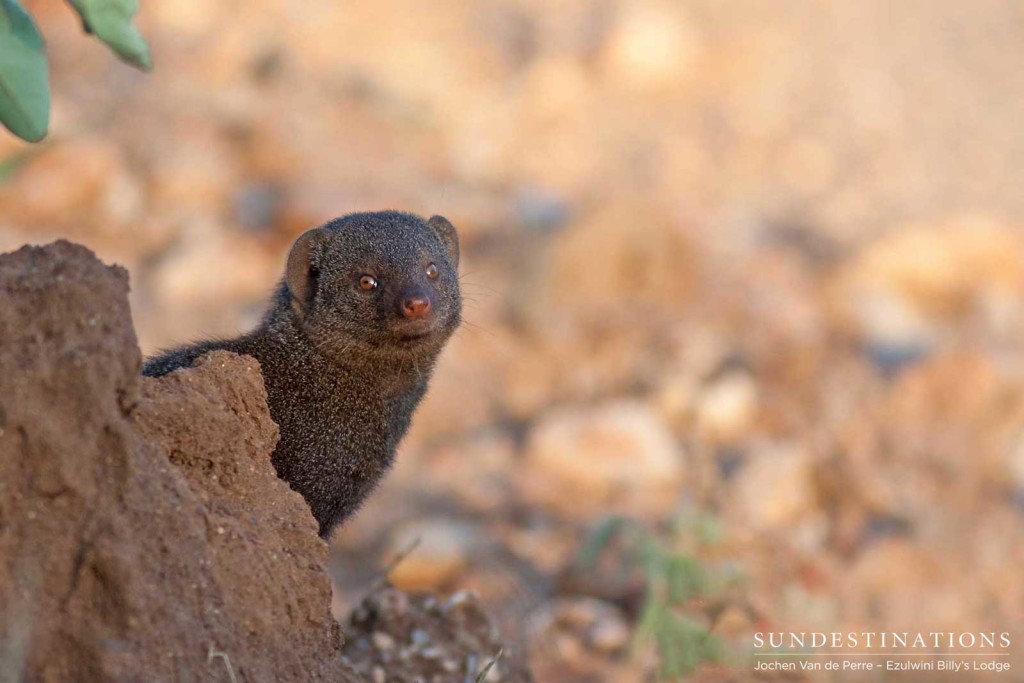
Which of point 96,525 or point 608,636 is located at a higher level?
point 608,636

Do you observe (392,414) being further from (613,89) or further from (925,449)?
(613,89)

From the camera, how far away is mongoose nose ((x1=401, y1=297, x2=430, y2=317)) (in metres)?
3.13

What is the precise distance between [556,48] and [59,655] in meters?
8.66

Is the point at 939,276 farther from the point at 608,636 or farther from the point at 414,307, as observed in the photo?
the point at 414,307

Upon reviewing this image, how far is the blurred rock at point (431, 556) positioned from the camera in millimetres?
5035

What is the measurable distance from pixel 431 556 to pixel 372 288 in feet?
A: 6.92

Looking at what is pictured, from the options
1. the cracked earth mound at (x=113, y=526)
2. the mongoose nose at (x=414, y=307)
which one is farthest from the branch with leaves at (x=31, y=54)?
the mongoose nose at (x=414, y=307)

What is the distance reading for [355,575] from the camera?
530 centimetres

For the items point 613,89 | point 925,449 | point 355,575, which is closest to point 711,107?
point 613,89

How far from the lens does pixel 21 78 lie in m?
2.13

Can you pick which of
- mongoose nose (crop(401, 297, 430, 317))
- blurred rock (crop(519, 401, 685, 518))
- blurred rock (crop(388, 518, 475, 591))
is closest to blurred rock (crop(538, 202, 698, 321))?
blurred rock (crop(519, 401, 685, 518))

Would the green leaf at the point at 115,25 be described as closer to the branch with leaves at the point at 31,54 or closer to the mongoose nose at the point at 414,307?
the branch with leaves at the point at 31,54

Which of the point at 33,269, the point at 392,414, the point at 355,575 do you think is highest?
the point at 355,575

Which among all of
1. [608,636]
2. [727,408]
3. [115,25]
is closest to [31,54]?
[115,25]
